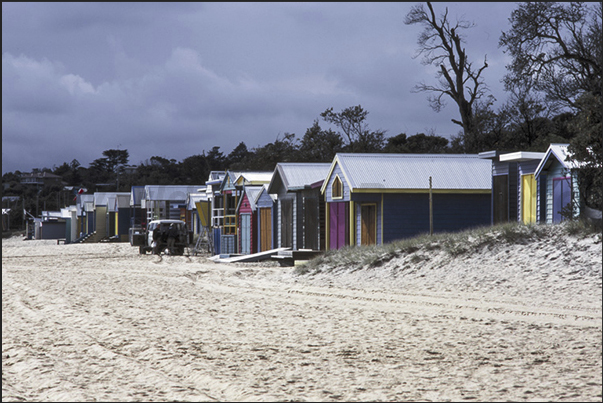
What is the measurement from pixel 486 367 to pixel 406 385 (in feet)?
3.79

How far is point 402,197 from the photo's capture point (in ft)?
82.1

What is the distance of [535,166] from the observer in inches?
886

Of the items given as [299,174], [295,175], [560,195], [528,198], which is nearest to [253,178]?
[299,174]

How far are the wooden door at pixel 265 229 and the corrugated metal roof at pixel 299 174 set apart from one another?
2.78m

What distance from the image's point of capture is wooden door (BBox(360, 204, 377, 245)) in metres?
25.0

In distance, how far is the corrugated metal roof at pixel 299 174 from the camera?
29.6 metres

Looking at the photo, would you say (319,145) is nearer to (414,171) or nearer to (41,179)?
(414,171)

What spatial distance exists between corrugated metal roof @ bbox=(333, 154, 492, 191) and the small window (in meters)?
0.74

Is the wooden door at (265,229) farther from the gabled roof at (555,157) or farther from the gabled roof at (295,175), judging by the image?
the gabled roof at (555,157)

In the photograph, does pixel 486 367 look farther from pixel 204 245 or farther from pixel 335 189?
pixel 204 245

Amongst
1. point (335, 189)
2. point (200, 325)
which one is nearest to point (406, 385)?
point (200, 325)

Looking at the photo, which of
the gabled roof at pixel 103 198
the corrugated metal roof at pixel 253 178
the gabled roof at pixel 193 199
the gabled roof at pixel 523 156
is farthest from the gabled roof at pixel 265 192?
the gabled roof at pixel 103 198

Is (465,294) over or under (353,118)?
under

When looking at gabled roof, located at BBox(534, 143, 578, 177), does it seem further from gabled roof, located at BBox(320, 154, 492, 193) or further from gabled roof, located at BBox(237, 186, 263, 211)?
gabled roof, located at BBox(237, 186, 263, 211)
